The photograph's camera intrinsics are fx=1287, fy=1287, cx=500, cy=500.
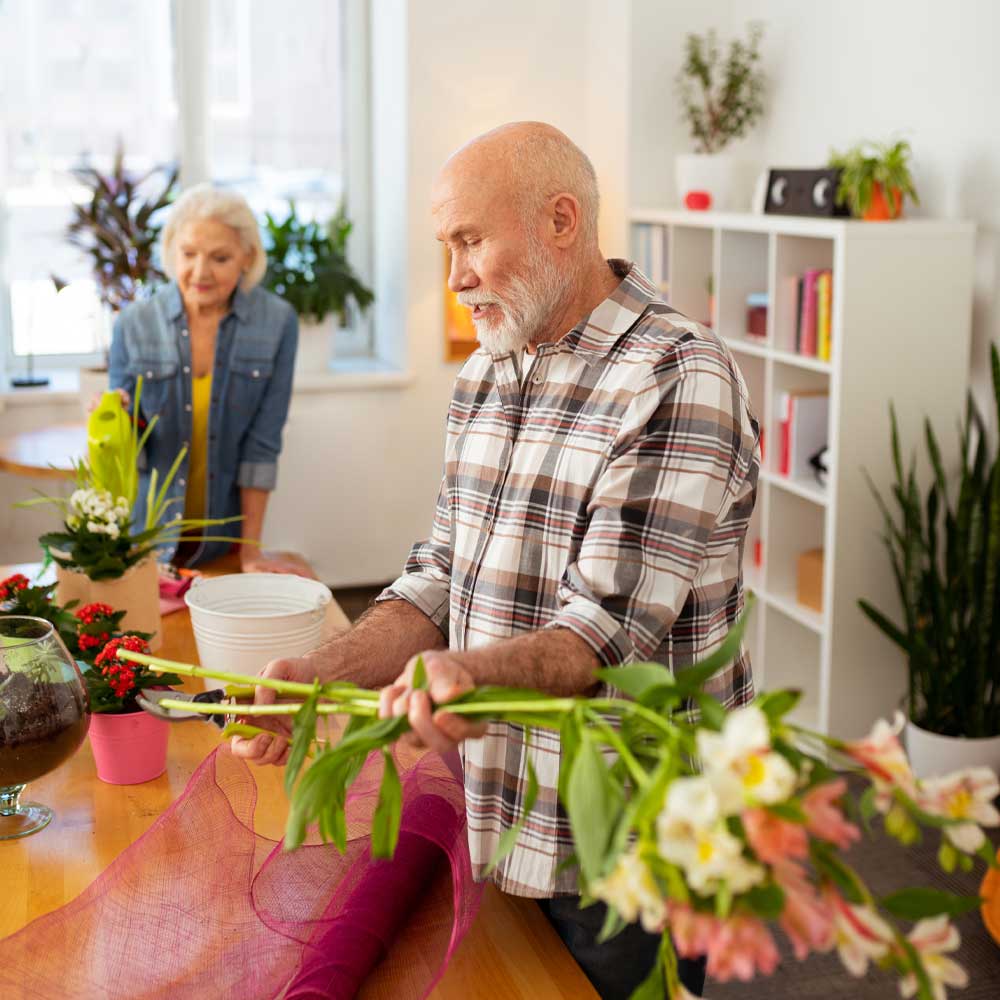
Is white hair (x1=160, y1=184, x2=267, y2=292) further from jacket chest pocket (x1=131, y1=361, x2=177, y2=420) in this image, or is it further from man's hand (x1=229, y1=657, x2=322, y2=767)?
man's hand (x1=229, y1=657, x2=322, y2=767)

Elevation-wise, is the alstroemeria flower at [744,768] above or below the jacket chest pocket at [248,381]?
below

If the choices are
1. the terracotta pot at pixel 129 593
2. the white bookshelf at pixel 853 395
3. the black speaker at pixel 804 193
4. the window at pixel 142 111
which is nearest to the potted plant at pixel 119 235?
the window at pixel 142 111

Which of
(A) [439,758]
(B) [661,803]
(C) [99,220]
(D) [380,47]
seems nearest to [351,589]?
(C) [99,220]

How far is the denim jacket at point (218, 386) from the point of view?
10.8ft

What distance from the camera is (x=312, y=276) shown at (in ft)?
17.8

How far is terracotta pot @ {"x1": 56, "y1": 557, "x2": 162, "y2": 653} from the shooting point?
2.17 m

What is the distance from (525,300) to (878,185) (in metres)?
2.44

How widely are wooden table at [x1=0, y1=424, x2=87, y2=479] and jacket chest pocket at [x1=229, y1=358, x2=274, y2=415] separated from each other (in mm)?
890

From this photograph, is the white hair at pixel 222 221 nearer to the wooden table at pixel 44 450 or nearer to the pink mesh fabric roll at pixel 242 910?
the wooden table at pixel 44 450

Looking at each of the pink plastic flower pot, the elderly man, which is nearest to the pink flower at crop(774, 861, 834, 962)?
the elderly man

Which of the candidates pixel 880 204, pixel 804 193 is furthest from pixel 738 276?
pixel 880 204

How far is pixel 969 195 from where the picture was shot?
3.68m

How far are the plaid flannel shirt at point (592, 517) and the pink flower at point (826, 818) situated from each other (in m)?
0.56

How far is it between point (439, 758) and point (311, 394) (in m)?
4.10
